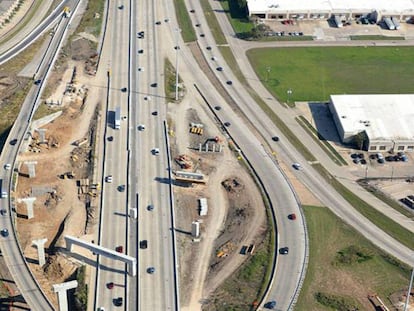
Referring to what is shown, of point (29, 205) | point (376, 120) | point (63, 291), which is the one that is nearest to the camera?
point (63, 291)

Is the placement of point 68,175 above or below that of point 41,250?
above

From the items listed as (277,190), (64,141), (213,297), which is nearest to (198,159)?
(277,190)

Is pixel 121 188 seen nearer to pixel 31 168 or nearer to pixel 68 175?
pixel 68 175

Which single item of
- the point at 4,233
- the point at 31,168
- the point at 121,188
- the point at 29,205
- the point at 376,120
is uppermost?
the point at 31,168

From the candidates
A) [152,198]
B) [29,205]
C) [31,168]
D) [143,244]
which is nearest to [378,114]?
[152,198]

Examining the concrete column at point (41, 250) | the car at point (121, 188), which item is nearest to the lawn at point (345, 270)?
the car at point (121, 188)

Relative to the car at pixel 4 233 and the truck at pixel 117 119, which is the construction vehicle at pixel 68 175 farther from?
the car at pixel 4 233

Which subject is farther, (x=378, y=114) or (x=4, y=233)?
(x=378, y=114)
